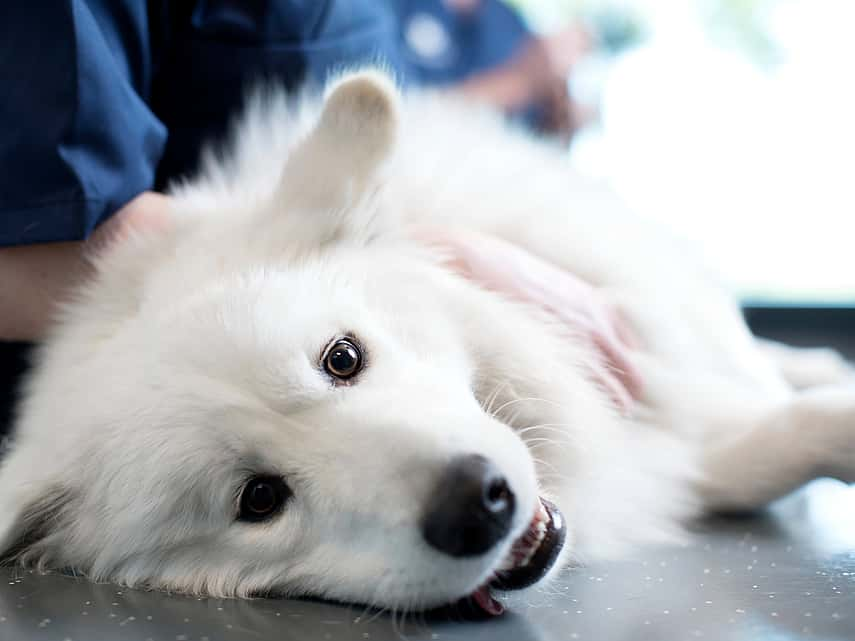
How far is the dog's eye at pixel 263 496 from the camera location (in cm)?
138

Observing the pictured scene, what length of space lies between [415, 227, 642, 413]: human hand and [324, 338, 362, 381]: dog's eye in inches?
15.4

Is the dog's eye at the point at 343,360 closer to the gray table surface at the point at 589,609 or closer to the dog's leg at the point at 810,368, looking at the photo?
the gray table surface at the point at 589,609

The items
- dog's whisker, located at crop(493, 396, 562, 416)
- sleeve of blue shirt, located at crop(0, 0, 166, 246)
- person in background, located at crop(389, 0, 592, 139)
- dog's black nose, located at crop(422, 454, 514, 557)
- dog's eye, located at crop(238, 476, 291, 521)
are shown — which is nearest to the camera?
dog's black nose, located at crop(422, 454, 514, 557)

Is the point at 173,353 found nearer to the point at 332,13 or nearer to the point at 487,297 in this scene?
the point at 487,297

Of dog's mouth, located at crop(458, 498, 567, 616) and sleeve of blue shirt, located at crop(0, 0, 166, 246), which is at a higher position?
sleeve of blue shirt, located at crop(0, 0, 166, 246)

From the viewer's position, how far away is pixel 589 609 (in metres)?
1.29

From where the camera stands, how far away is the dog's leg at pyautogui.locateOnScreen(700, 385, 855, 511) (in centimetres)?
167

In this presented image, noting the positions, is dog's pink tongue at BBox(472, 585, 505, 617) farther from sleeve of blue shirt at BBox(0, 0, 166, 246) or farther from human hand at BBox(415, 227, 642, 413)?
sleeve of blue shirt at BBox(0, 0, 166, 246)

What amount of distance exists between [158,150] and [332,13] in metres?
0.68

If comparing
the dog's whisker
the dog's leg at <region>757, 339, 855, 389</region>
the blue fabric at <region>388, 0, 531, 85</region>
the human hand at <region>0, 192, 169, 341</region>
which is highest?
the blue fabric at <region>388, 0, 531, 85</region>

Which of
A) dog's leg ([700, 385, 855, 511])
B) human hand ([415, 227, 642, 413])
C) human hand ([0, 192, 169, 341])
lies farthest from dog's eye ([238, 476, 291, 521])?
dog's leg ([700, 385, 855, 511])

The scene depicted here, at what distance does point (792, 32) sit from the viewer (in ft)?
10.2

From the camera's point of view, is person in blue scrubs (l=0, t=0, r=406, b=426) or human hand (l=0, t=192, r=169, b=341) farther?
human hand (l=0, t=192, r=169, b=341)

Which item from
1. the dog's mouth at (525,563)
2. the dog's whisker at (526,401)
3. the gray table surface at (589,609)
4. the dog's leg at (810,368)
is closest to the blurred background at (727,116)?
the dog's leg at (810,368)
